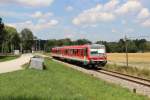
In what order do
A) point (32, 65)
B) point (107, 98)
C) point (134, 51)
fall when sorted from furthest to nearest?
point (134, 51) → point (32, 65) → point (107, 98)

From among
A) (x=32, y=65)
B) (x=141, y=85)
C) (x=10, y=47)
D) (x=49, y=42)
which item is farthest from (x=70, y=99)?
(x=49, y=42)

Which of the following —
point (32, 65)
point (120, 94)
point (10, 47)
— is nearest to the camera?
point (120, 94)

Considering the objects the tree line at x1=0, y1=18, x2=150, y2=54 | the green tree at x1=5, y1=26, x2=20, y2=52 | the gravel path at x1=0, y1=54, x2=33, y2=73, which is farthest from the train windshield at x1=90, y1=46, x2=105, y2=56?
the green tree at x1=5, y1=26, x2=20, y2=52

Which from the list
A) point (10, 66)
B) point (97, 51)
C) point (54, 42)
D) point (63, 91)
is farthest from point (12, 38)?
point (63, 91)

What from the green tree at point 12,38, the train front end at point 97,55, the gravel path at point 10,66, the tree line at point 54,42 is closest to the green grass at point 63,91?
the gravel path at point 10,66

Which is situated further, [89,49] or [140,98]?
[89,49]

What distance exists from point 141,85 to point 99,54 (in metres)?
20.7

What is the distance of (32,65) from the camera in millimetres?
35219

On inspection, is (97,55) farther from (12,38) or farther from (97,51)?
(12,38)

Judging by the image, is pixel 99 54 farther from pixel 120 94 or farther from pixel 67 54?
pixel 120 94

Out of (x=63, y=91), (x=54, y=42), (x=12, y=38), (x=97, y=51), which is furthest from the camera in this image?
(x=54, y=42)

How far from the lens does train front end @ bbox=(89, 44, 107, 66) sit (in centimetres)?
4302

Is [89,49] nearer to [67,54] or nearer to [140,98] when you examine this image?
[67,54]

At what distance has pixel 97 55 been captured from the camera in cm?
4356
